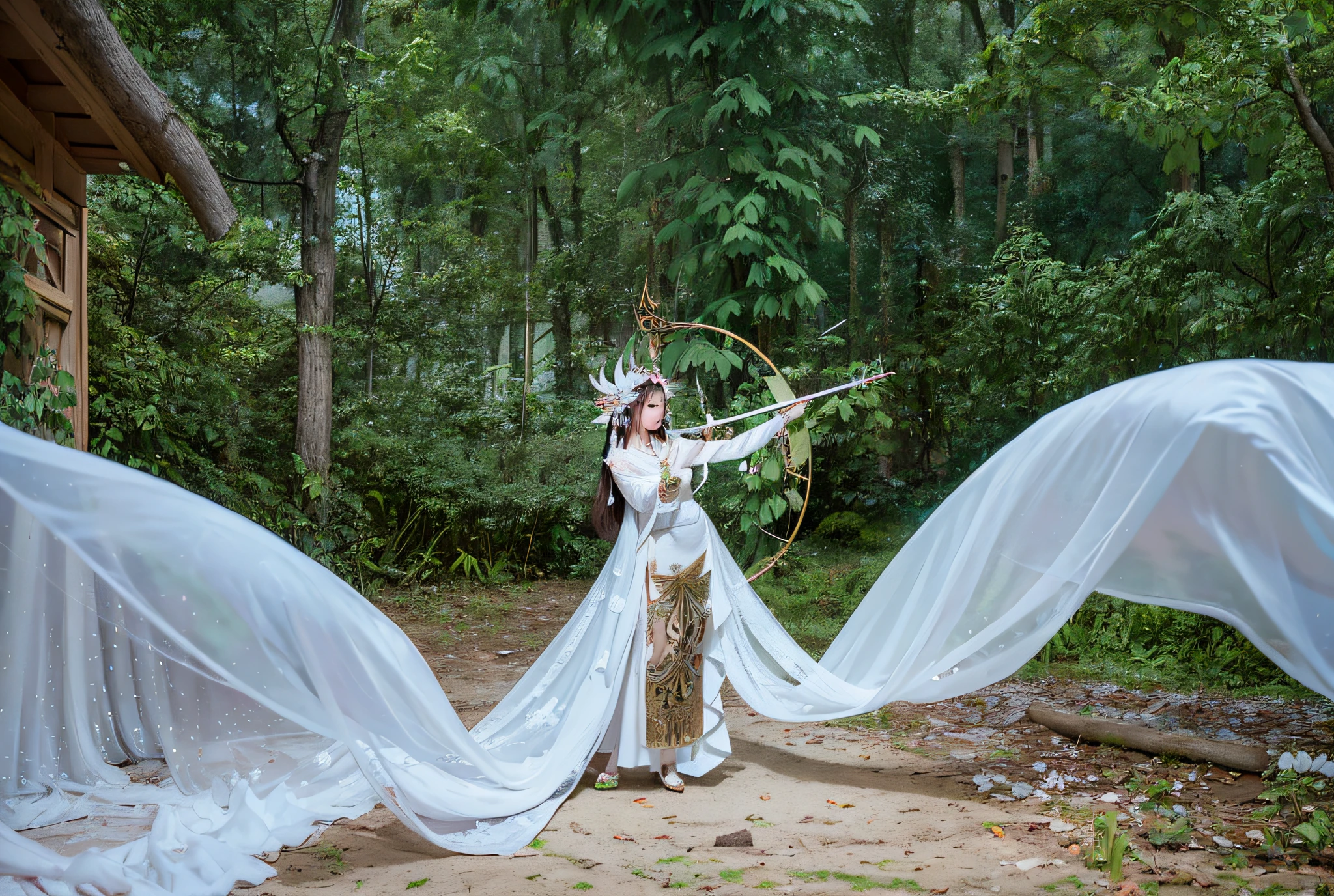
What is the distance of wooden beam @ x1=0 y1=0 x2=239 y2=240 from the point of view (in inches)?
127

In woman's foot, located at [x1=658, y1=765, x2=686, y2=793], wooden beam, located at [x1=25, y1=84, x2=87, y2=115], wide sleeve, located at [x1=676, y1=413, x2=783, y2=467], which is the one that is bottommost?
woman's foot, located at [x1=658, y1=765, x2=686, y2=793]

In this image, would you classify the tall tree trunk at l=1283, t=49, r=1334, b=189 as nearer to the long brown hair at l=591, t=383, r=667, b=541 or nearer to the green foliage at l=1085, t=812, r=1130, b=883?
the long brown hair at l=591, t=383, r=667, b=541

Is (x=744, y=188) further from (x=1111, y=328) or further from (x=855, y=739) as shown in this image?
A: (x=855, y=739)

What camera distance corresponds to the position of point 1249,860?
273 cm

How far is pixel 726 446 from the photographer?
3.98 meters

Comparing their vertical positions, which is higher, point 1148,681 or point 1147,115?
point 1147,115

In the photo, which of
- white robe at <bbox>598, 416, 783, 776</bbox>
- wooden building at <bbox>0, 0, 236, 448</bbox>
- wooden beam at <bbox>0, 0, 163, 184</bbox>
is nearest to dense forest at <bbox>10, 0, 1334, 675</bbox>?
wooden building at <bbox>0, 0, 236, 448</bbox>

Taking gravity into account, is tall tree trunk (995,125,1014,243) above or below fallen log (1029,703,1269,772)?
above

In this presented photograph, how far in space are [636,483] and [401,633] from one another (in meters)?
1.20

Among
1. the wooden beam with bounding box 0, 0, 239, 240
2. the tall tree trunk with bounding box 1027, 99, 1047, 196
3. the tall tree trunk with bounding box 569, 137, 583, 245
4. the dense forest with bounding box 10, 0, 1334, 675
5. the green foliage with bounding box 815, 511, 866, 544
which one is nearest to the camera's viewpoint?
the wooden beam with bounding box 0, 0, 239, 240

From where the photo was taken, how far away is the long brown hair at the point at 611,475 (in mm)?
3965

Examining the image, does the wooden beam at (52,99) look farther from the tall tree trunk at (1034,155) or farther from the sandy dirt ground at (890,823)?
the tall tree trunk at (1034,155)

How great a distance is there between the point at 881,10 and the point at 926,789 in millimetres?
9645

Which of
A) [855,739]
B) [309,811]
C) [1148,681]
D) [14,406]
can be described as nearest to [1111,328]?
[1148,681]
